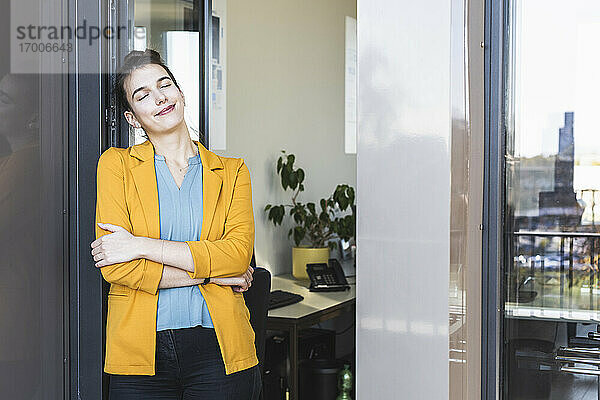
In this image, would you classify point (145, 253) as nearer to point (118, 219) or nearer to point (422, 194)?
point (118, 219)

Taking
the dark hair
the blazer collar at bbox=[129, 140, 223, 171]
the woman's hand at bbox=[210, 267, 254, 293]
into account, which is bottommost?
the woman's hand at bbox=[210, 267, 254, 293]

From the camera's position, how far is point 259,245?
4.13 meters

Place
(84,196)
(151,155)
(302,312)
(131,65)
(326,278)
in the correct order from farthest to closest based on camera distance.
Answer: (326,278), (302,312), (84,196), (131,65), (151,155)

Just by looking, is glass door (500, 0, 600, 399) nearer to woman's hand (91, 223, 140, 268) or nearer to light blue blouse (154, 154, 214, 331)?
light blue blouse (154, 154, 214, 331)

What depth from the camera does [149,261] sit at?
6.64 feet

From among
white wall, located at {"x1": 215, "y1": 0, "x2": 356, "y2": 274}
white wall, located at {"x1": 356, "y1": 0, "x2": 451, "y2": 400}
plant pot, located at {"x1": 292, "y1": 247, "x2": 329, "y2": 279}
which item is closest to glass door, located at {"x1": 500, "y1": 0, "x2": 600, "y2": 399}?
white wall, located at {"x1": 356, "y1": 0, "x2": 451, "y2": 400}

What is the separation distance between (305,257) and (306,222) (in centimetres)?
21

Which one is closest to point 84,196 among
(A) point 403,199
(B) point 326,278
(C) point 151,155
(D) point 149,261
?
(C) point 151,155

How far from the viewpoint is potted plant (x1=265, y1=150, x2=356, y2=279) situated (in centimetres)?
420

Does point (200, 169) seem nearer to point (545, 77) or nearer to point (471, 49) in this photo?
point (471, 49)

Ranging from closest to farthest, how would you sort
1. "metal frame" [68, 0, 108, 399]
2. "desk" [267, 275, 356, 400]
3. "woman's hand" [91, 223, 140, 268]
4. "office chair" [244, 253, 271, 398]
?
"woman's hand" [91, 223, 140, 268]
"metal frame" [68, 0, 108, 399]
"office chair" [244, 253, 271, 398]
"desk" [267, 275, 356, 400]

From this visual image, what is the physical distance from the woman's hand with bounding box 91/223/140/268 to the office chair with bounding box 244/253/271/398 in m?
0.75

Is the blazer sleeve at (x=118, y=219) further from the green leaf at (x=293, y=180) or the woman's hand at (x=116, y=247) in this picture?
the green leaf at (x=293, y=180)

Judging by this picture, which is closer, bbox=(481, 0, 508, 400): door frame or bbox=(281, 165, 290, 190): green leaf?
bbox=(481, 0, 508, 400): door frame
